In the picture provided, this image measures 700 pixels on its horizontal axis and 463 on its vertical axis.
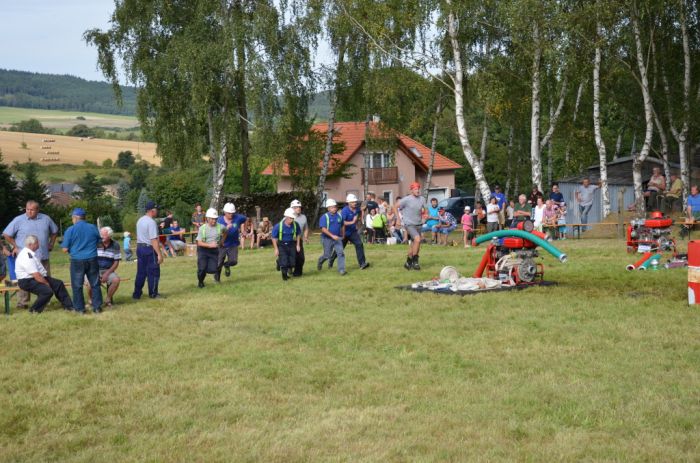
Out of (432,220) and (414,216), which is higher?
(414,216)

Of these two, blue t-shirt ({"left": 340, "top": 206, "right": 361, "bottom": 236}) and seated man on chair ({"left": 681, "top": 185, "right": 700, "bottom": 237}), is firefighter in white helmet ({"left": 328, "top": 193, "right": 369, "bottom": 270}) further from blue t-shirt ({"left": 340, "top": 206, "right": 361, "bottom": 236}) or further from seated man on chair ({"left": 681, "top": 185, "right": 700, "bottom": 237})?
seated man on chair ({"left": 681, "top": 185, "right": 700, "bottom": 237})

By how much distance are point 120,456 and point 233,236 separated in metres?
13.6

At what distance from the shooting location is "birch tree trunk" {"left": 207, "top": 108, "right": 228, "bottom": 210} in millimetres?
39219

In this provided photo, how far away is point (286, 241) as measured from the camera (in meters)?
20.1

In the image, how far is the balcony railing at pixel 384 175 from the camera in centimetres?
6481

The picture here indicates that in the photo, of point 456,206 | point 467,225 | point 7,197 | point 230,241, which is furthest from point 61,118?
point 230,241

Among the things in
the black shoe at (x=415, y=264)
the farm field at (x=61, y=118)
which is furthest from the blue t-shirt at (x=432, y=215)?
the farm field at (x=61, y=118)

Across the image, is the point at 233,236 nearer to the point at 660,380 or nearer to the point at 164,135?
the point at 660,380

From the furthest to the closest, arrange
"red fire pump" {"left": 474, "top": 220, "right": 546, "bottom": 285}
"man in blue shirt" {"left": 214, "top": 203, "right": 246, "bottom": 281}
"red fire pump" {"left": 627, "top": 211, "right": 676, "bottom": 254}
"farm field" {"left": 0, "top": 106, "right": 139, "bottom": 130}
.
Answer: "farm field" {"left": 0, "top": 106, "right": 139, "bottom": 130} < "man in blue shirt" {"left": 214, "top": 203, "right": 246, "bottom": 281} < "red fire pump" {"left": 627, "top": 211, "right": 676, "bottom": 254} < "red fire pump" {"left": 474, "top": 220, "right": 546, "bottom": 285}

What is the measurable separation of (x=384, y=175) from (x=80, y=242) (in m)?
50.2

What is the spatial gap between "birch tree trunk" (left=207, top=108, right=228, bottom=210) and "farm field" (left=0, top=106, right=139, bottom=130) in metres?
110

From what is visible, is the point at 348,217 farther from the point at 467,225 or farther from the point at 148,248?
the point at 467,225

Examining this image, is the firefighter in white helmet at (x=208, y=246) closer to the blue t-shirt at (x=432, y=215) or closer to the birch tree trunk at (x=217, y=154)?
the blue t-shirt at (x=432, y=215)

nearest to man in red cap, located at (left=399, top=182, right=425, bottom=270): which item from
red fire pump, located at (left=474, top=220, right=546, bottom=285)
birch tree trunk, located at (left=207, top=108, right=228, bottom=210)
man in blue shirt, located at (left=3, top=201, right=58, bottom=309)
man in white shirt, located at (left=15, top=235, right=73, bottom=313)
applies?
red fire pump, located at (left=474, top=220, right=546, bottom=285)
